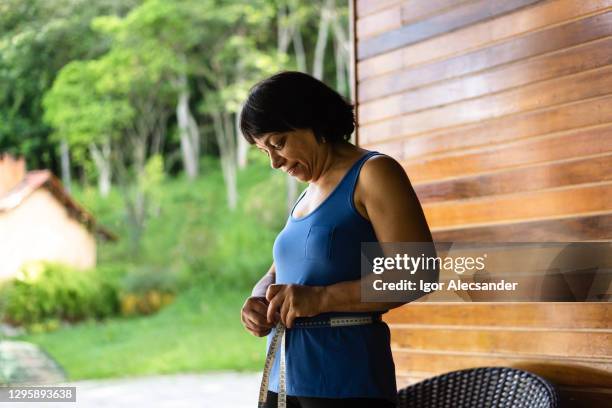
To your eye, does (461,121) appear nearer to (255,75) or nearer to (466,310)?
(466,310)

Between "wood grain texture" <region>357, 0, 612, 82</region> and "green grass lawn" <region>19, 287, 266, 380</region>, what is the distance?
625cm

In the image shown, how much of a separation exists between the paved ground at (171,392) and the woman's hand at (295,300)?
484 cm

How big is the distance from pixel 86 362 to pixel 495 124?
6965mm

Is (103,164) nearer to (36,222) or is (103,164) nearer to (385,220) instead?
(36,222)

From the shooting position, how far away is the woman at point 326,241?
1.19 meters

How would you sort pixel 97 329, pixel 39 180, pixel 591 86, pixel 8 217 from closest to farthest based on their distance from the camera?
pixel 591 86 < pixel 8 217 < pixel 39 180 < pixel 97 329

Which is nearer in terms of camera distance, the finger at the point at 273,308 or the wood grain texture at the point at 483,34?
the finger at the point at 273,308

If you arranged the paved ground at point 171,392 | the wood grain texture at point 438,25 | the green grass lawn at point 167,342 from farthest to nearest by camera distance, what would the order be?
the green grass lawn at point 167,342 < the paved ground at point 171,392 < the wood grain texture at point 438,25

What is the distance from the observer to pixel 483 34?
2.20 meters

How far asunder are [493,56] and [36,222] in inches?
254

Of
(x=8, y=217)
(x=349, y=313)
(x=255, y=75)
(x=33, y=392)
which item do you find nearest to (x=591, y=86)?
(x=349, y=313)

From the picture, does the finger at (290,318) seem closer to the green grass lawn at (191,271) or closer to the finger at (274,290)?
the finger at (274,290)

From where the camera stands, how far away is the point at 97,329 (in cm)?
859

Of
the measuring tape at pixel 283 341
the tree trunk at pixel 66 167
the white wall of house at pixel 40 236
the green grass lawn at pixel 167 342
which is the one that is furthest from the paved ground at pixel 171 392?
the measuring tape at pixel 283 341
